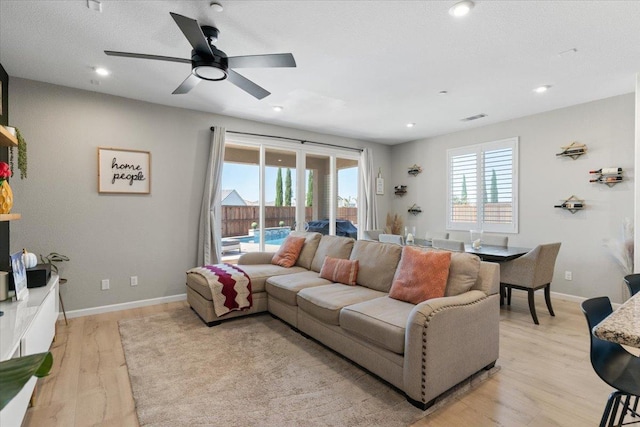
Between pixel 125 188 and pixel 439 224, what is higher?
pixel 125 188

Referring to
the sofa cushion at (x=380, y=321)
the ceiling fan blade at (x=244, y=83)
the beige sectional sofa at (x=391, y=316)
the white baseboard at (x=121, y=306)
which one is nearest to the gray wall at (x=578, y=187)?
the beige sectional sofa at (x=391, y=316)

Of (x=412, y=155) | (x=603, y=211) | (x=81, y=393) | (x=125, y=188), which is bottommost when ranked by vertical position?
(x=81, y=393)

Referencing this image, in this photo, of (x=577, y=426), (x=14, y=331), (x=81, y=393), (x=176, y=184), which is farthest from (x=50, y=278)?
(x=577, y=426)

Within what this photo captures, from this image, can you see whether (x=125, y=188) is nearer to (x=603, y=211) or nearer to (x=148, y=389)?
(x=148, y=389)

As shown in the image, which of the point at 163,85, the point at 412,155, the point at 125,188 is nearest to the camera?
the point at 163,85

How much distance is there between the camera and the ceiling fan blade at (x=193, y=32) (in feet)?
6.36

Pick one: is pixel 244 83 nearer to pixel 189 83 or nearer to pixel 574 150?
pixel 189 83

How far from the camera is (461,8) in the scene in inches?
90.0

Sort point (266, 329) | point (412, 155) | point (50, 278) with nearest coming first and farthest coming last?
1. point (50, 278)
2. point (266, 329)
3. point (412, 155)

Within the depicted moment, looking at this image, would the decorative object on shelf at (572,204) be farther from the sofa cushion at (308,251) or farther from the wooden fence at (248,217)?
the wooden fence at (248,217)

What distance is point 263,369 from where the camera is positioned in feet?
8.46

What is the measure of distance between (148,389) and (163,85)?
125 inches

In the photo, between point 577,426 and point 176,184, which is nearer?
point 577,426

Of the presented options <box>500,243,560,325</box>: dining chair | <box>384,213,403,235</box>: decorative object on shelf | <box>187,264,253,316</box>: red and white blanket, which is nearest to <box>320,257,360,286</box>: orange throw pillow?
<box>187,264,253,316</box>: red and white blanket
